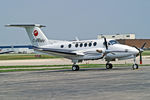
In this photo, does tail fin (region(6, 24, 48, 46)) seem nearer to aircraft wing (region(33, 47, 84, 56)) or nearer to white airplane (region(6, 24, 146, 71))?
white airplane (region(6, 24, 146, 71))

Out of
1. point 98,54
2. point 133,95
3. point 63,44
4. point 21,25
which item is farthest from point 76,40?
point 133,95

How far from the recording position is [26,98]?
539 inches

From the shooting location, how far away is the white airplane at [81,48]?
33531mm

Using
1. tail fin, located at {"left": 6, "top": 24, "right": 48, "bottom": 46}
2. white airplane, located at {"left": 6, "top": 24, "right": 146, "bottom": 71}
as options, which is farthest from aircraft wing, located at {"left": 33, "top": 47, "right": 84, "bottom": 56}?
tail fin, located at {"left": 6, "top": 24, "right": 48, "bottom": 46}

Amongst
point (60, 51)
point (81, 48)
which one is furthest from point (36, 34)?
point (81, 48)

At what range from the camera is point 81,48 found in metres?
35.1

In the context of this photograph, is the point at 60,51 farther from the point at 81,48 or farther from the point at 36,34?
the point at 36,34

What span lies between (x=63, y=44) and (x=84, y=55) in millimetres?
3173

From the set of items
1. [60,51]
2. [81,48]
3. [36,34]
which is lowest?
[60,51]

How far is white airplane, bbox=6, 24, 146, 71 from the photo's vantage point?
33531mm

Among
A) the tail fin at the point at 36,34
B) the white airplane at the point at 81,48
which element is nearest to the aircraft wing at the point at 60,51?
the white airplane at the point at 81,48

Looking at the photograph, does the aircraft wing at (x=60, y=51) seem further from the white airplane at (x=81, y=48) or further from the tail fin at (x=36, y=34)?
the tail fin at (x=36, y=34)

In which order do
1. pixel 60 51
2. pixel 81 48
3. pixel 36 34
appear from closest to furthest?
pixel 81 48 < pixel 60 51 < pixel 36 34

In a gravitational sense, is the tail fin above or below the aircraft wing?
above
